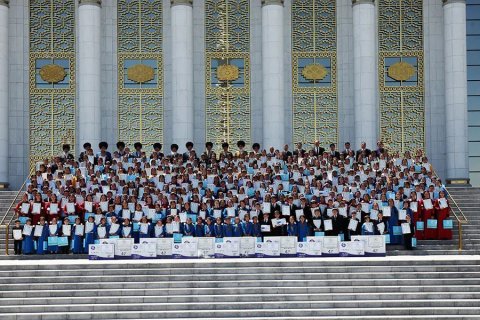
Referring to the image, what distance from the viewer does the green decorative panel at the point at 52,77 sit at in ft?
125

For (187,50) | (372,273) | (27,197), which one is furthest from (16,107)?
(372,273)

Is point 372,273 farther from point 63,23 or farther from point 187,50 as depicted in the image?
point 63,23

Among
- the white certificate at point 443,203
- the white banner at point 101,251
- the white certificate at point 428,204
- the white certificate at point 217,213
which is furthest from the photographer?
the white certificate at point 443,203

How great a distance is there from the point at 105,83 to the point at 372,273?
55.5 ft

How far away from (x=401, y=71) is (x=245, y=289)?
1717cm

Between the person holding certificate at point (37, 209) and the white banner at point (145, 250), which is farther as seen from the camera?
the person holding certificate at point (37, 209)

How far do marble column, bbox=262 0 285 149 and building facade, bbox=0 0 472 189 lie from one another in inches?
27.6

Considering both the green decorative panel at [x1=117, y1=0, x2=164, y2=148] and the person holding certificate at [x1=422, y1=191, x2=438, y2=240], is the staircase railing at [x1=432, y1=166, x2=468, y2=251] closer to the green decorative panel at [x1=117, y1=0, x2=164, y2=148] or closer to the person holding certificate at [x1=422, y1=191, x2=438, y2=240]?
the person holding certificate at [x1=422, y1=191, x2=438, y2=240]

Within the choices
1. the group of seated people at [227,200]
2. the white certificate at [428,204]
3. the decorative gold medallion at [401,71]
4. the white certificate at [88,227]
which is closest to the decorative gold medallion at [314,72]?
the decorative gold medallion at [401,71]

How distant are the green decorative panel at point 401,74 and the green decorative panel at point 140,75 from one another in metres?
8.69

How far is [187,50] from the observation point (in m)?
37.1

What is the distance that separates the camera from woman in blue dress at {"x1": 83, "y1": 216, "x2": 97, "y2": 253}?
92.4 feet

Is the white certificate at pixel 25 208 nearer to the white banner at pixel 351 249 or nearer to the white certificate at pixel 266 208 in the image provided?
the white certificate at pixel 266 208

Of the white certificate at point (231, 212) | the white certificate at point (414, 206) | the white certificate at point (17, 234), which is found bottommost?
the white certificate at point (17, 234)
